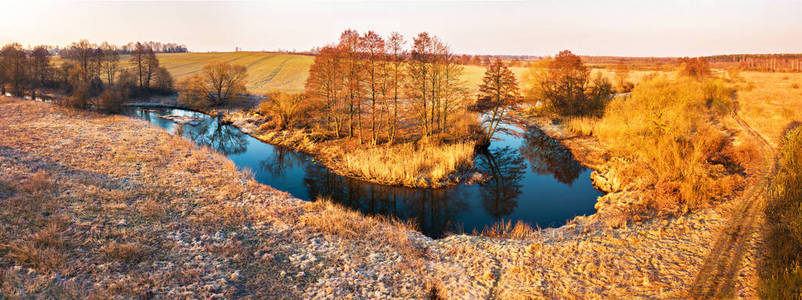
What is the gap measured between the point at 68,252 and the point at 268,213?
15.8 ft

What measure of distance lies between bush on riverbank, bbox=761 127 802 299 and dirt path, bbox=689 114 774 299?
35 centimetres

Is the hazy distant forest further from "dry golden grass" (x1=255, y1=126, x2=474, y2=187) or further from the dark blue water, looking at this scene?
the dark blue water

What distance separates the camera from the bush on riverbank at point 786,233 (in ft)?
17.7

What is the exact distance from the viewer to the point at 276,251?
905cm

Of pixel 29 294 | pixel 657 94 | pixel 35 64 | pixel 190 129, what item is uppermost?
pixel 35 64

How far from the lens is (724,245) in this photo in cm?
861

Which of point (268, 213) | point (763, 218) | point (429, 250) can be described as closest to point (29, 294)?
point (268, 213)

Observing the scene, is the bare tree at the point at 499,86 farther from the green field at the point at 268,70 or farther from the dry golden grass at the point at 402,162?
the green field at the point at 268,70

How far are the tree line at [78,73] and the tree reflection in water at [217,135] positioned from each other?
50.8ft

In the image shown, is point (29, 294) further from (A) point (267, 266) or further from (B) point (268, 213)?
(B) point (268, 213)

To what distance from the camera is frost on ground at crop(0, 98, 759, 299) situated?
721 centimetres

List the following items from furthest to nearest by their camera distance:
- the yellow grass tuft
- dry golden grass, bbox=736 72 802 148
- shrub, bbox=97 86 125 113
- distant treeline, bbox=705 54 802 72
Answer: distant treeline, bbox=705 54 802 72, shrub, bbox=97 86 125 113, dry golden grass, bbox=736 72 802 148, the yellow grass tuft

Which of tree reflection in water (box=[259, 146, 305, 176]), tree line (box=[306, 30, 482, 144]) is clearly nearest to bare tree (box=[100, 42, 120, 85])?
tree reflection in water (box=[259, 146, 305, 176])

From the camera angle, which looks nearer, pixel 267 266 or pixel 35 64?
pixel 267 266
